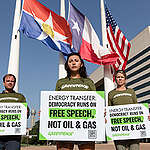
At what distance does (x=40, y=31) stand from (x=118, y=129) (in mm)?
9354

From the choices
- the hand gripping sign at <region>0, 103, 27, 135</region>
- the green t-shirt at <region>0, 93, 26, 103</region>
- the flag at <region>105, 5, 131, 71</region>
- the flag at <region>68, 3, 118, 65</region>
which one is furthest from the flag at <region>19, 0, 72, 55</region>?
the hand gripping sign at <region>0, 103, 27, 135</region>

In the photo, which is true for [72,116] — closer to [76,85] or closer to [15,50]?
[76,85]

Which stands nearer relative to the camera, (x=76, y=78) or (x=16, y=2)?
(x=76, y=78)

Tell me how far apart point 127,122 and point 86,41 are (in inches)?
400

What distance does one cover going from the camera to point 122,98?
3834 mm

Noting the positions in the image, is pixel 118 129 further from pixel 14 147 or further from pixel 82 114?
pixel 14 147

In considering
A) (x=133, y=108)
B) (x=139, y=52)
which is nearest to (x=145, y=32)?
(x=139, y=52)

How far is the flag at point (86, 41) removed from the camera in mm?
12859

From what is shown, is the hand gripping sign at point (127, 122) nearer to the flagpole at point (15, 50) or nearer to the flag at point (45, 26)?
the flagpole at point (15, 50)

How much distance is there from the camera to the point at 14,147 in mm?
3352

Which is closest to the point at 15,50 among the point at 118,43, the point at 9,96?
the point at 118,43

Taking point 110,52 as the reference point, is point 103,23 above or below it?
above

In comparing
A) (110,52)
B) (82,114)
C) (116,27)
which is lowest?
(82,114)

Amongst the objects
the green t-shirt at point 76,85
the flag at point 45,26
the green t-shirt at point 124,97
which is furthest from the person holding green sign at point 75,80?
the flag at point 45,26
